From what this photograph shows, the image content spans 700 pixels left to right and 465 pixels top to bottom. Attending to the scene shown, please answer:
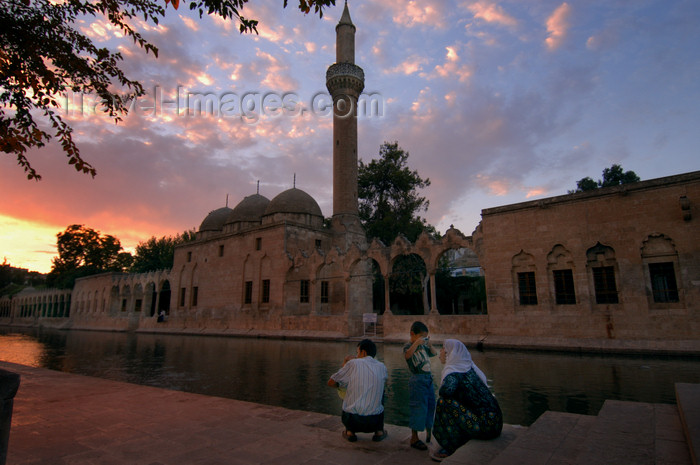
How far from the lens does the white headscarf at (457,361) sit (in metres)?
3.70

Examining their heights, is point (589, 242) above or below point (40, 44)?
below

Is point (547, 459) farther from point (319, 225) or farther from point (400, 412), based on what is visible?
point (319, 225)

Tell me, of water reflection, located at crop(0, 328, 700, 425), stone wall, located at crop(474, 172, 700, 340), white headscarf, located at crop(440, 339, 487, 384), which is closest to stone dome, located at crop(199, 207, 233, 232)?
water reflection, located at crop(0, 328, 700, 425)

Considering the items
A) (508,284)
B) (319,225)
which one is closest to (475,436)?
(508,284)

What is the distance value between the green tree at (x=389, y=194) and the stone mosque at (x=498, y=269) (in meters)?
3.39

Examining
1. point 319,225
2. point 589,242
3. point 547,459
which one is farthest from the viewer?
point 319,225

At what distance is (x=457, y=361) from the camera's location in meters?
3.75

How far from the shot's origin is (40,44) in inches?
211

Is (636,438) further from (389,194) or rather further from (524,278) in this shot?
(389,194)

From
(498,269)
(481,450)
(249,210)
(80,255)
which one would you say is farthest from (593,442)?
(80,255)

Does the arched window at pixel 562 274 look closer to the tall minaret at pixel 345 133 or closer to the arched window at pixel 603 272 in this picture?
the arched window at pixel 603 272

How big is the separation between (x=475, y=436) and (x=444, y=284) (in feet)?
93.6

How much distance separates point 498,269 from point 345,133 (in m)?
16.0

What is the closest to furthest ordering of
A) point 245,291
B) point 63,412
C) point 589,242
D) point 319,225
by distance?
point 63,412, point 589,242, point 245,291, point 319,225
